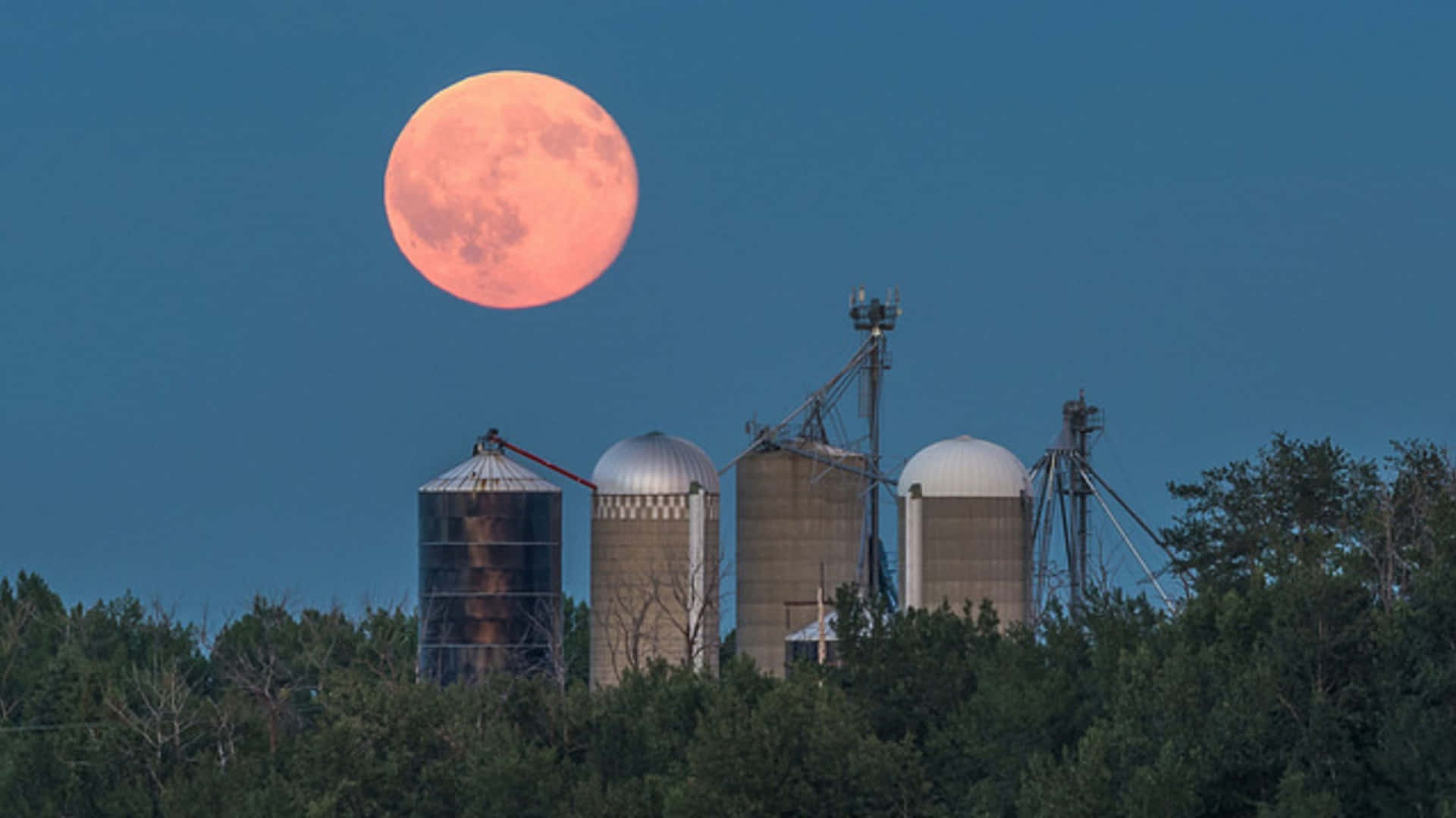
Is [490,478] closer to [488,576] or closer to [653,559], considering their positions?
[488,576]

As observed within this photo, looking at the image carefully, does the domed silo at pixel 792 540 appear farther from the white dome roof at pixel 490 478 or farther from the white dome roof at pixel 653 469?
the white dome roof at pixel 490 478

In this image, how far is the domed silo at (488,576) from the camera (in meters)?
84.3

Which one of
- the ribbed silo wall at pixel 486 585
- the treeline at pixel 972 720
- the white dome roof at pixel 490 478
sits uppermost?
the white dome roof at pixel 490 478

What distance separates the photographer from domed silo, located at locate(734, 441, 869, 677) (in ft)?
293

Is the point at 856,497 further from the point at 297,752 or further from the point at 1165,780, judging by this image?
the point at 1165,780

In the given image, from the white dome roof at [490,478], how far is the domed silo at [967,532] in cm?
1270

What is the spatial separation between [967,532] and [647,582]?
11826mm

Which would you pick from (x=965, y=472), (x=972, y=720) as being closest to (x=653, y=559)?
(x=965, y=472)

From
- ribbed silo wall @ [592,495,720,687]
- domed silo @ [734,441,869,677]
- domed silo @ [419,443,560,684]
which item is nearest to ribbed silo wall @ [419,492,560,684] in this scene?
domed silo @ [419,443,560,684]

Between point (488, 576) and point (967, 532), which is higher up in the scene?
point (967, 532)

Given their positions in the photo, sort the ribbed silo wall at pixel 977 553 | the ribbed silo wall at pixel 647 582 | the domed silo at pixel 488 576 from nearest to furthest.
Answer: the ribbed silo wall at pixel 977 553, the domed silo at pixel 488 576, the ribbed silo wall at pixel 647 582

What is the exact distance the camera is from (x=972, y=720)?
5694cm

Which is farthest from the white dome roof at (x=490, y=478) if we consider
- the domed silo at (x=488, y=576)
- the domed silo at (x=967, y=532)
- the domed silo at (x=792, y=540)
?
the domed silo at (x=967, y=532)

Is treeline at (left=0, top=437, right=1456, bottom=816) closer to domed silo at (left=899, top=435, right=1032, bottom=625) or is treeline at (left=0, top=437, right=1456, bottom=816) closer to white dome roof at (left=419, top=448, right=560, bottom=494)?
domed silo at (left=899, top=435, right=1032, bottom=625)
